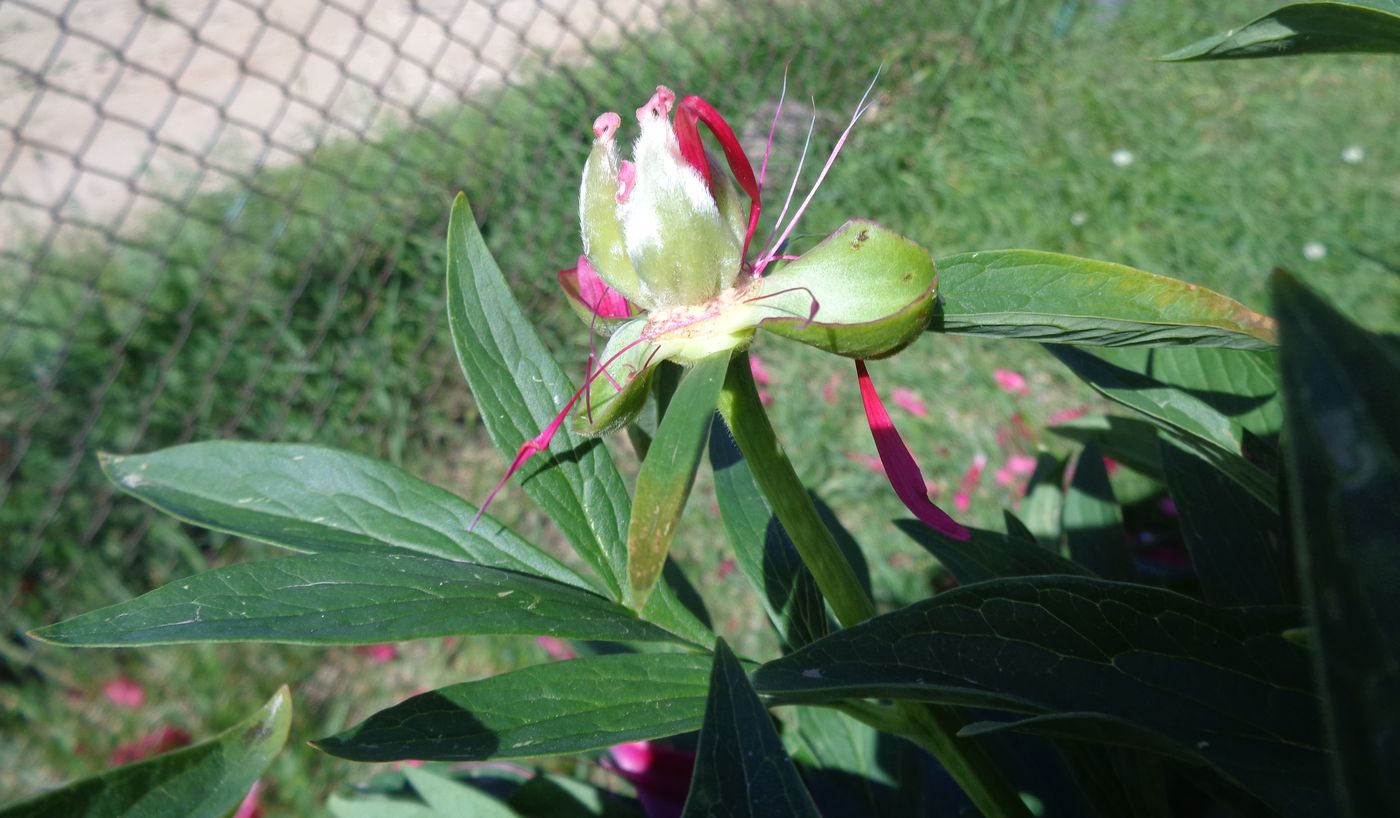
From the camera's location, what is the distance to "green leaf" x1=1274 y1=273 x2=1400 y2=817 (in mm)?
234

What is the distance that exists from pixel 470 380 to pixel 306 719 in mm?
1443

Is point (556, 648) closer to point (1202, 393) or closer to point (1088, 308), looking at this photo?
point (1202, 393)

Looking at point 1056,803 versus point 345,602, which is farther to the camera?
point 1056,803

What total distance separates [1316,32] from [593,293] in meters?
0.38

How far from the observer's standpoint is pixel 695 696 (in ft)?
1.81

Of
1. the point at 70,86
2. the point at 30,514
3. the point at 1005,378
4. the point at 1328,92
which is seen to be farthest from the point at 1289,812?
the point at 70,86

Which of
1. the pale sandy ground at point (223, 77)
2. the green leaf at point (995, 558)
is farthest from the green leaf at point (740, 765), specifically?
the pale sandy ground at point (223, 77)

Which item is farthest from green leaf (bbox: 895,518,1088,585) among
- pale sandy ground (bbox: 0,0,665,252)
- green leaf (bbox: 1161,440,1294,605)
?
pale sandy ground (bbox: 0,0,665,252)

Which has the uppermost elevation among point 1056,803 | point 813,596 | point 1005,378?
point 813,596

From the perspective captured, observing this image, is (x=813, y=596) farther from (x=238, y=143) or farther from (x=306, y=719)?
(x=238, y=143)

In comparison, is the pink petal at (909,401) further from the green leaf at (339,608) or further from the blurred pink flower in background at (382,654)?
the green leaf at (339,608)

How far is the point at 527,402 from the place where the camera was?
66cm

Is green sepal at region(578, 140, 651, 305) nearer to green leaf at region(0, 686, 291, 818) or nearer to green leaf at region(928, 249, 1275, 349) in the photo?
green leaf at region(928, 249, 1275, 349)

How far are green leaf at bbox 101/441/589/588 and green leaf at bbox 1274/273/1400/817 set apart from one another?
47 cm
